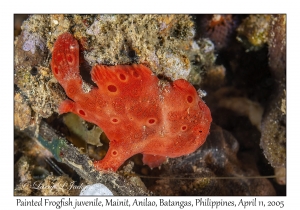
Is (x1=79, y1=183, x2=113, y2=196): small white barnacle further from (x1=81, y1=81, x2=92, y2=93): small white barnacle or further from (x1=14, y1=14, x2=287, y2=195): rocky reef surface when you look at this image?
(x1=81, y1=81, x2=92, y2=93): small white barnacle

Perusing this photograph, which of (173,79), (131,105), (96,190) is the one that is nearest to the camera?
(131,105)

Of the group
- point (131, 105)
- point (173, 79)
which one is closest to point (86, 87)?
point (131, 105)

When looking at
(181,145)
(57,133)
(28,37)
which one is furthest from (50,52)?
(181,145)

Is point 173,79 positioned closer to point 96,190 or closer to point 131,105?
point 131,105

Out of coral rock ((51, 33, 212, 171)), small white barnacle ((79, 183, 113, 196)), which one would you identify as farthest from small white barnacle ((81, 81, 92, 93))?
small white barnacle ((79, 183, 113, 196))

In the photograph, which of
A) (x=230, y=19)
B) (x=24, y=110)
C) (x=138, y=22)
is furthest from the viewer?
(x=230, y=19)

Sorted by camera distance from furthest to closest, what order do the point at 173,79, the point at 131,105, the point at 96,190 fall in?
the point at 96,190
the point at 173,79
the point at 131,105

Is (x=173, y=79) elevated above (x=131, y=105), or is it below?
above

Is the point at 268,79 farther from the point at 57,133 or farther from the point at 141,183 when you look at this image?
the point at 57,133

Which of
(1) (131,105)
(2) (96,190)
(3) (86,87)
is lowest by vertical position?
(2) (96,190)
